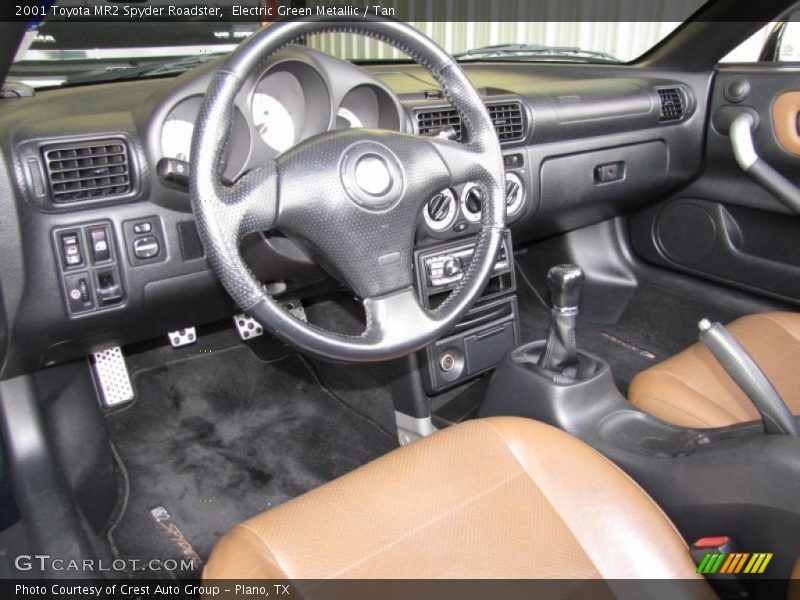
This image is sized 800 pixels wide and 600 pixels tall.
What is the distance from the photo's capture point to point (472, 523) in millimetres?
1034

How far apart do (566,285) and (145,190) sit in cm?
86

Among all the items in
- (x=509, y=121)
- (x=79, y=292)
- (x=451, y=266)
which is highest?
(x=509, y=121)

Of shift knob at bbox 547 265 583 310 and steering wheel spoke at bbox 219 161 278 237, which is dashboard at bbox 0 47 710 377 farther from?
shift knob at bbox 547 265 583 310

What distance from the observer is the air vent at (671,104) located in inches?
87.6

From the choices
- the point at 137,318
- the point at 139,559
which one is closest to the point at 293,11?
the point at 137,318

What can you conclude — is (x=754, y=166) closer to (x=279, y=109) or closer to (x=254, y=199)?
(x=279, y=109)

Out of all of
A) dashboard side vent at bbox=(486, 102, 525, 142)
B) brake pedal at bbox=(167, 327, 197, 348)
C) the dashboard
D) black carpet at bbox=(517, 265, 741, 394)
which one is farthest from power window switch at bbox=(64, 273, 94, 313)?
black carpet at bbox=(517, 265, 741, 394)

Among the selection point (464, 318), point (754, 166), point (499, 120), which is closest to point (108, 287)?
point (464, 318)

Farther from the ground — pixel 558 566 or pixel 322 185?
pixel 322 185

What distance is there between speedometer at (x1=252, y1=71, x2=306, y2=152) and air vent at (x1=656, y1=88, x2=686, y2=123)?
1.32 m

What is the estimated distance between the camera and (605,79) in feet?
7.20

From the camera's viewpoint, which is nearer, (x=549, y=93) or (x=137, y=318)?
(x=137, y=318)

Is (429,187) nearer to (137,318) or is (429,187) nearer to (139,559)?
(137,318)

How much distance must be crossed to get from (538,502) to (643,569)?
0.17 m
